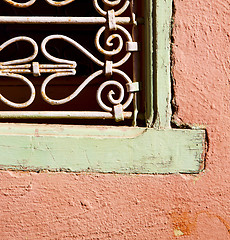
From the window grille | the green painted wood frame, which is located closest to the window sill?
the green painted wood frame

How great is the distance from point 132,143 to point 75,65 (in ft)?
1.75

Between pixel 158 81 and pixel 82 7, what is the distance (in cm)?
102

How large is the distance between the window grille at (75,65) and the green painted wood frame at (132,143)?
0.09m

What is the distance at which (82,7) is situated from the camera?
7.64 feet

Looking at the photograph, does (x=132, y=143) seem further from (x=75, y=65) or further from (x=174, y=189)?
(x=75, y=65)

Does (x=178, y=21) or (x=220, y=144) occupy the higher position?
(x=178, y=21)

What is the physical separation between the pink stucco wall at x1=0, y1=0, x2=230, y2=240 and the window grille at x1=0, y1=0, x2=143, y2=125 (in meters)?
0.29

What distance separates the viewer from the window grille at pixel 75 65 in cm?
171

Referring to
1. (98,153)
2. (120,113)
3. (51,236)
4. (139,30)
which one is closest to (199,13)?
(139,30)

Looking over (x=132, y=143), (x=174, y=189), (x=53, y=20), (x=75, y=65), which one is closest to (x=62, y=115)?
(x=75, y=65)

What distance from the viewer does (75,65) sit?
1725mm

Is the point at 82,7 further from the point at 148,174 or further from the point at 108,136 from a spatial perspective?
the point at 148,174

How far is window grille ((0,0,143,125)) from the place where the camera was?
67.2 inches

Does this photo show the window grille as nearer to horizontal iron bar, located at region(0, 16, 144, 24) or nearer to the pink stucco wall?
horizontal iron bar, located at region(0, 16, 144, 24)
